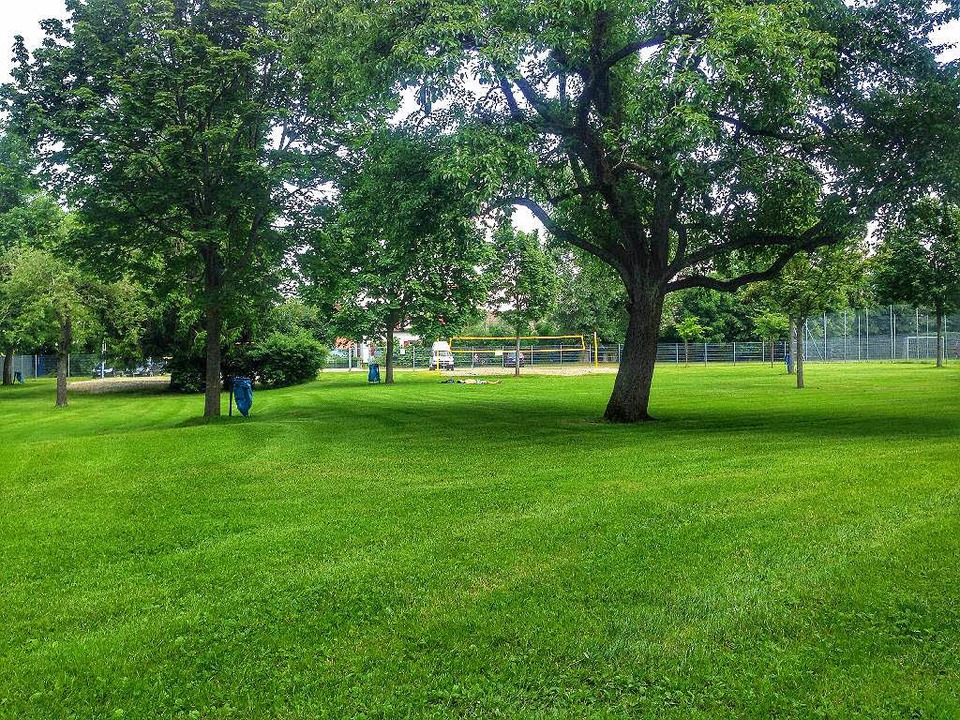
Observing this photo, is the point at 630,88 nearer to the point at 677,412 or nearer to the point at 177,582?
the point at 677,412

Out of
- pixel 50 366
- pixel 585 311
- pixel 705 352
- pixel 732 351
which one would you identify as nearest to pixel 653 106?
pixel 705 352

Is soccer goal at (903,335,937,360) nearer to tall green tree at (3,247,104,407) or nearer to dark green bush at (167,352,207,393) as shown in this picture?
dark green bush at (167,352,207,393)

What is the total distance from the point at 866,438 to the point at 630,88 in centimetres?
637

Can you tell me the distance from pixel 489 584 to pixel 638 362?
10.2 meters

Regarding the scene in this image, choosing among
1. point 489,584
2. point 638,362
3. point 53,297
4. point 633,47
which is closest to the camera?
point 489,584

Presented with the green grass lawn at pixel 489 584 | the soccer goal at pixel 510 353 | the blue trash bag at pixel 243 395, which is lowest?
the green grass lawn at pixel 489 584

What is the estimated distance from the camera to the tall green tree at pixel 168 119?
1416 centimetres

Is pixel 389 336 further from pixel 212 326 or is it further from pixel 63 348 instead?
pixel 212 326

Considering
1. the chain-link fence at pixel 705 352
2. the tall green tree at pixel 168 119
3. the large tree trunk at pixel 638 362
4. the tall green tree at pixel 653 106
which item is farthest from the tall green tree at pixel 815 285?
the chain-link fence at pixel 705 352

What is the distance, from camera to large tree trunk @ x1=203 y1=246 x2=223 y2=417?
16.4m

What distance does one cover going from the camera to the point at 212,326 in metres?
16.9

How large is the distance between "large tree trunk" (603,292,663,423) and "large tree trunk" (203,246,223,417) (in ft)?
29.5

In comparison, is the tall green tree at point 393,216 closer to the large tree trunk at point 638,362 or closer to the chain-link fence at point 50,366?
the large tree trunk at point 638,362

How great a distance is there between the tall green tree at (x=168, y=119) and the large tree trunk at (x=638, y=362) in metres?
7.61
